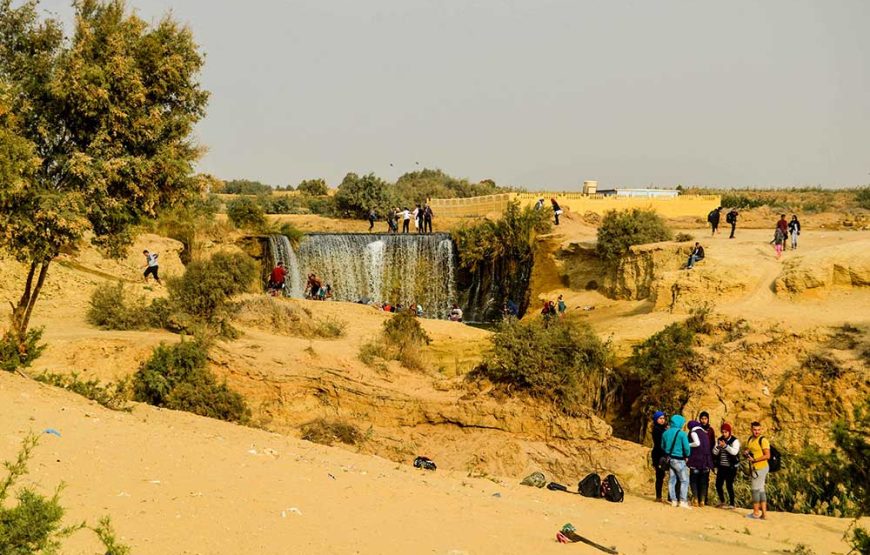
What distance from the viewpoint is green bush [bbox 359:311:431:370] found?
20062 millimetres

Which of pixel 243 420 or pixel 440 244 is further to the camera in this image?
pixel 440 244

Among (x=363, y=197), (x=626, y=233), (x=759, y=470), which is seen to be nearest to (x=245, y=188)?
(x=363, y=197)

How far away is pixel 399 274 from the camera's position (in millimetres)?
36281

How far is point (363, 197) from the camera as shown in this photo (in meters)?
52.6

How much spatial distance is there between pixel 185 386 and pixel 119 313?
16.6ft

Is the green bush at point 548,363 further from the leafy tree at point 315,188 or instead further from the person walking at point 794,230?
the leafy tree at point 315,188

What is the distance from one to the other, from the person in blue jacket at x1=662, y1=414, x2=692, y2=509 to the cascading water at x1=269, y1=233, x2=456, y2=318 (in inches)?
954

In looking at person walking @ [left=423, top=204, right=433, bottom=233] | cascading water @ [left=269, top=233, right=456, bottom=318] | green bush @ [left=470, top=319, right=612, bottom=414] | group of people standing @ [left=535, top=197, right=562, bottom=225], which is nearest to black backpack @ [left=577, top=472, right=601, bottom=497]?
green bush @ [left=470, top=319, right=612, bottom=414]

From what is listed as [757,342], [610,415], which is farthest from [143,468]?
[757,342]

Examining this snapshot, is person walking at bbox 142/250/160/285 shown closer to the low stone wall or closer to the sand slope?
the sand slope

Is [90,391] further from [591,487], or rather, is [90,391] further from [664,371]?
[664,371]

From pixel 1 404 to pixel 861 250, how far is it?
20.0 meters

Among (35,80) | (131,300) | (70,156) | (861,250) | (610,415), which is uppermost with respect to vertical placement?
(35,80)

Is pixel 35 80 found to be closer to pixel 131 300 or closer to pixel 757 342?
pixel 131 300
